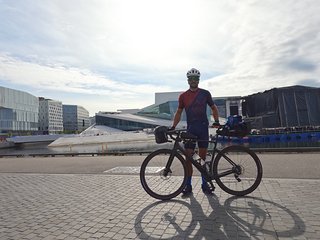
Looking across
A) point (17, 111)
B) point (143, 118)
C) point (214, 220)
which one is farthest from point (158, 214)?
point (17, 111)

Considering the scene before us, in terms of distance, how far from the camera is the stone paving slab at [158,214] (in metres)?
3.59

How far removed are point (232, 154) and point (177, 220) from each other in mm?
1698

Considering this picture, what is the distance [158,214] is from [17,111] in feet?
308

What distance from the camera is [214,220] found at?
3.95m

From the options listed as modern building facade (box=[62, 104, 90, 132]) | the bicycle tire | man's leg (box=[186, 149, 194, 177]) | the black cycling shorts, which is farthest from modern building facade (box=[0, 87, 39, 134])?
the bicycle tire

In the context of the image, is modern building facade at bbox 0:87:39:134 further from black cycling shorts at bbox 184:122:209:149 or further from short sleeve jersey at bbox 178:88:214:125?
black cycling shorts at bbox 184:122:209:149

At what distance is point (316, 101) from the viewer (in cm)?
2719

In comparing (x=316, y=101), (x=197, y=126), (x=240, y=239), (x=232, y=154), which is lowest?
(x=240, y=239)

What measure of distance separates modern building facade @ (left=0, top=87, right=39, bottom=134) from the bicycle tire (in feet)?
282

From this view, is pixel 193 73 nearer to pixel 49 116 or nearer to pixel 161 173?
pixel 161 173

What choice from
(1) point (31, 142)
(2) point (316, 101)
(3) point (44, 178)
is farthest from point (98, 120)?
(3) point (44, 178)

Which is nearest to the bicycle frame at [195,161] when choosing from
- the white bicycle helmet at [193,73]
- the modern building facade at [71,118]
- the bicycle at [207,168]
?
the bicycle at [207,168]

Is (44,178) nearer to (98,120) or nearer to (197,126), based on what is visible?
(197,126)

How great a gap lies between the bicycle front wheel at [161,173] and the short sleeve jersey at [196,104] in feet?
2.47
